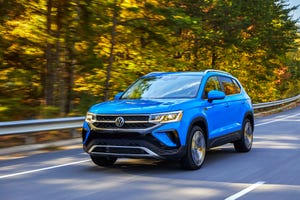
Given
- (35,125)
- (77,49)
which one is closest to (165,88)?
(35,125)

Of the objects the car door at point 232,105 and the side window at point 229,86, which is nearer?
the car door at point 232,105

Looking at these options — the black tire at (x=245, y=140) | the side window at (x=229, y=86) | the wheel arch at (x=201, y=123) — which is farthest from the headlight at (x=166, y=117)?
the black tire at (x=245, y=140)

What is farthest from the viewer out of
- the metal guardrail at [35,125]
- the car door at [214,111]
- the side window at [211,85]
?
the metal guardrail at [35,125]

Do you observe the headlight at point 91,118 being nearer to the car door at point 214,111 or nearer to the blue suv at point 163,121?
the blue suv at point 163,121

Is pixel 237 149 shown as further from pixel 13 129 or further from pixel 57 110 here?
pixel 57 110

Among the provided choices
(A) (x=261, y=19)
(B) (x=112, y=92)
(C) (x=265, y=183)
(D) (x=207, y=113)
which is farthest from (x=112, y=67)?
(A) (x=261, y=19)

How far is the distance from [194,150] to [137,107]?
1277 mm

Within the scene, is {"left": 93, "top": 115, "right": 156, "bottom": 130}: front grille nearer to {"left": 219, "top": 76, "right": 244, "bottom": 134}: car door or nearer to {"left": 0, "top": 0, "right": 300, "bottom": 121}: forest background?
{"left": 219, "top": 76, "right": 244, "bottom": 134}: car door

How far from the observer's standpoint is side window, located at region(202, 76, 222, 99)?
9.40m

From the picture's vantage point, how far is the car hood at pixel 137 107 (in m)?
8.09

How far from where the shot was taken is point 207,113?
9.17 m

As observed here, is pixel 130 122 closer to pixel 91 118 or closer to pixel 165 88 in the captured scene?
pixel 91 118

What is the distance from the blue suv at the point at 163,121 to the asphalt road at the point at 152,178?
0.38 meters

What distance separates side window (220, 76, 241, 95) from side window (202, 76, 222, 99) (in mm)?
351
